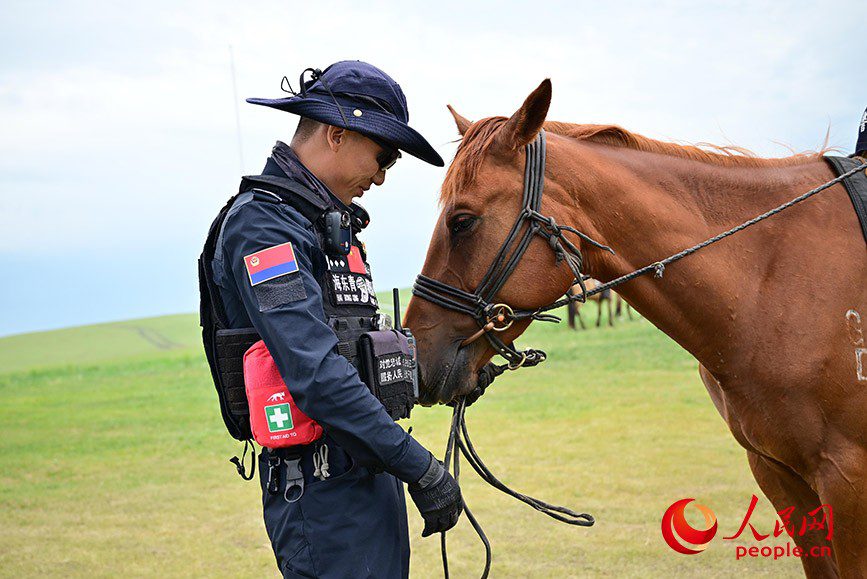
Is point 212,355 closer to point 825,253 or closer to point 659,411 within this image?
point 825,253

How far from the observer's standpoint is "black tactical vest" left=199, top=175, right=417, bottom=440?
228 centimetres

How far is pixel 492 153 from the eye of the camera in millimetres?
2637

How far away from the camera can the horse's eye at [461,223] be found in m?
2.60

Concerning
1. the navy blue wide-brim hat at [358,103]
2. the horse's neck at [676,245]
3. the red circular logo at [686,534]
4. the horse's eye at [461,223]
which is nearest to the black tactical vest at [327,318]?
A: the navy blue wide-brim hat at [358,103]

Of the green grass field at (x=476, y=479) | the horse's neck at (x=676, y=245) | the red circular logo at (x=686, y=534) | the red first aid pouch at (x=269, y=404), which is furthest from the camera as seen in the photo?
the green grass field at (x=476, y=479)

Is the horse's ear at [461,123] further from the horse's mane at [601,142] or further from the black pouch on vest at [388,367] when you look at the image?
the black pouch on vest at [388,367]

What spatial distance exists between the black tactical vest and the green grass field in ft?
9.87

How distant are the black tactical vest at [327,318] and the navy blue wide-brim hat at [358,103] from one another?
0.24 meters

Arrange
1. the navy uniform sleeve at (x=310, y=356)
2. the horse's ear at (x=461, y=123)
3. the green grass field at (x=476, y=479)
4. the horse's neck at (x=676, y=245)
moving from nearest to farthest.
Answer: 1. the navy uniform sleeve at (x=310, y=356)
2. the horse's neck at (x=676, y=245)
3. the horse's ear at (x=461, y=123)
4. the green grass field at (x=476, y=479)

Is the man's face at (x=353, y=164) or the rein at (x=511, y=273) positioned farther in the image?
the rein at (x=511, y=273)

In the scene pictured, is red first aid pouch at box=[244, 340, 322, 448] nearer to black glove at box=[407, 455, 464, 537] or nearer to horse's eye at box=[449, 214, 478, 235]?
black glove at box=[407, 455, 464, 537]

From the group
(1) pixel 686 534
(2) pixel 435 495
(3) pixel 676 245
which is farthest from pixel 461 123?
(1) pixel 686 534

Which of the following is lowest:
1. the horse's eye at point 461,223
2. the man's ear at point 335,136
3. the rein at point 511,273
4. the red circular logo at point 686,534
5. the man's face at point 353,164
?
the red circular logo at point 686,534

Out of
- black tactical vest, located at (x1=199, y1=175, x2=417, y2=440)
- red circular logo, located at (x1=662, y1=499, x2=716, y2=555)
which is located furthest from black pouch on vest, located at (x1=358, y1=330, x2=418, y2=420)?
red circular logo, located at (x1=662, y1=499, x2=716, y2=555)
